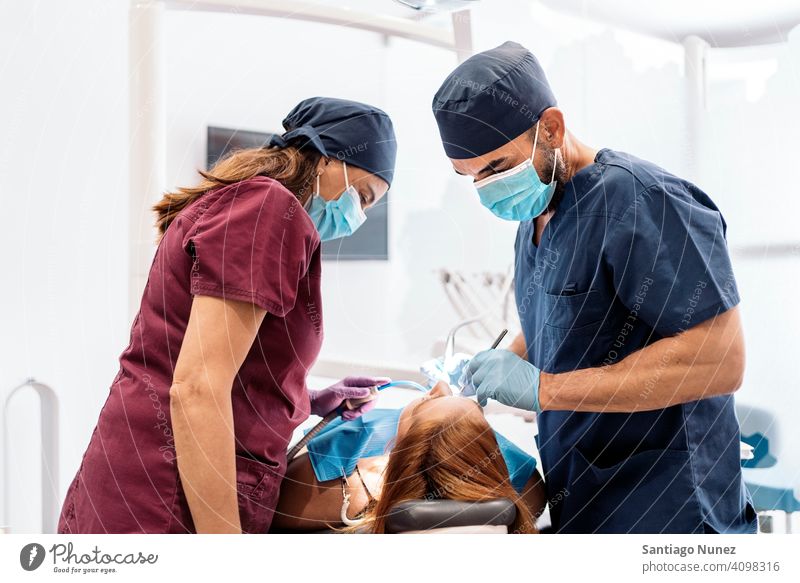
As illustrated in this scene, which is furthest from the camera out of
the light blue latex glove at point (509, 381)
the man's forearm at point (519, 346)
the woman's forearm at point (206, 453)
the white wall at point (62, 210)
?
the man's forearm at point (519, 346)

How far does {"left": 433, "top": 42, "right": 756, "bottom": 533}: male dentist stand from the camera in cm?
96

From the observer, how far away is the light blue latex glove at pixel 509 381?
3.28ft

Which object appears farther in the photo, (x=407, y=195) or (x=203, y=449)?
(x=407, y=195)

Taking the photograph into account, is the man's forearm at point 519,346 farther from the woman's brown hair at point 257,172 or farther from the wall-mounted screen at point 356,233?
the woman's brown hair at point 257,172

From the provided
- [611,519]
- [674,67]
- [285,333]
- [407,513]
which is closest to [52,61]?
[285,333]

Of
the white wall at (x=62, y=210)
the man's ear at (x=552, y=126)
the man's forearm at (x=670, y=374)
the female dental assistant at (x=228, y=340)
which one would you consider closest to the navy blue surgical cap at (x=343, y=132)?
the female dental assistant at (x=228, y=340)

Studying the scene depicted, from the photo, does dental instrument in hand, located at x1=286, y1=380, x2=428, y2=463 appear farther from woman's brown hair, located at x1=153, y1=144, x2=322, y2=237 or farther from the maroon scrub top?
woman's brown hair, located at x1=153, y1=144, x2=322, y2=237

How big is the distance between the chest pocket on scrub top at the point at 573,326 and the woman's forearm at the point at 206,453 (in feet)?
1.58

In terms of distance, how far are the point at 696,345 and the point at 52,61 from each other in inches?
42.0

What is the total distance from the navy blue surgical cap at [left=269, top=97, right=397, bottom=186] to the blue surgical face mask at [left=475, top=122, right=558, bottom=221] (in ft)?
0.53

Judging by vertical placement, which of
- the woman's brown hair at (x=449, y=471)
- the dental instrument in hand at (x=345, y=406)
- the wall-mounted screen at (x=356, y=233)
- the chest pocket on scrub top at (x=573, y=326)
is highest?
the wall-mounted screen at (x=356, y=233)

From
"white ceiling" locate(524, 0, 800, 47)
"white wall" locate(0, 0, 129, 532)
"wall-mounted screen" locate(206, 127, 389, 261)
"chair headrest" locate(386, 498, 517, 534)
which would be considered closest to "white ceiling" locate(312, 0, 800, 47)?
"white ceiling" locate(524, 0, 800, 47)

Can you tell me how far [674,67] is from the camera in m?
1.17
